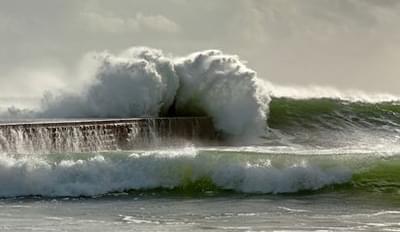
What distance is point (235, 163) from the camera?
18.3 meters

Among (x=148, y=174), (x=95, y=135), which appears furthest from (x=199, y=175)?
(x=95, y=135)

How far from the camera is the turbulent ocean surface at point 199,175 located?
46.3 ft

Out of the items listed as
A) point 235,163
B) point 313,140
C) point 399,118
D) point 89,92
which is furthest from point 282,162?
point 399,118

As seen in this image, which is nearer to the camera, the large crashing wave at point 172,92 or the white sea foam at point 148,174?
the white sea foam at point 148,174

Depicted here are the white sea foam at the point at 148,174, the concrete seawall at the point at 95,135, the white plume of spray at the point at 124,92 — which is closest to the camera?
the white sea foam at the point at 148,174

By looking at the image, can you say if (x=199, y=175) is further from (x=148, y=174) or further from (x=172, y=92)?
(x=172, y=92)

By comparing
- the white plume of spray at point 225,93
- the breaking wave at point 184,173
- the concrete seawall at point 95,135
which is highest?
the white plume of spray at point 225,93

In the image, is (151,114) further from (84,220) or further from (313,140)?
(84,220)

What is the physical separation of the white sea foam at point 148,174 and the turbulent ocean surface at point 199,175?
0.02 m

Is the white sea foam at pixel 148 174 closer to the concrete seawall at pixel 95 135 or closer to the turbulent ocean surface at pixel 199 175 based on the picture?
the turbulent ocean surface at pixel 199 175

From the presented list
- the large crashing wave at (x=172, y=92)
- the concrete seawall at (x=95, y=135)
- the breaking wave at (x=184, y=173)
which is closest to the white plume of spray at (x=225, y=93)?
the large crashing wave at (x=172, y=92)

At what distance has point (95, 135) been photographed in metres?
20.1

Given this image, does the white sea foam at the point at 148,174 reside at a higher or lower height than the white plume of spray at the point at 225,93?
lower

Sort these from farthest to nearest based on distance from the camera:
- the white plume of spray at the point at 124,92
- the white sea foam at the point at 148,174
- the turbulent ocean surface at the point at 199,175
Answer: the white plume of spray at the point at 124,92, the white sea foam at the point at 148,174, the turbulent ocean surface at the point at 199,175
